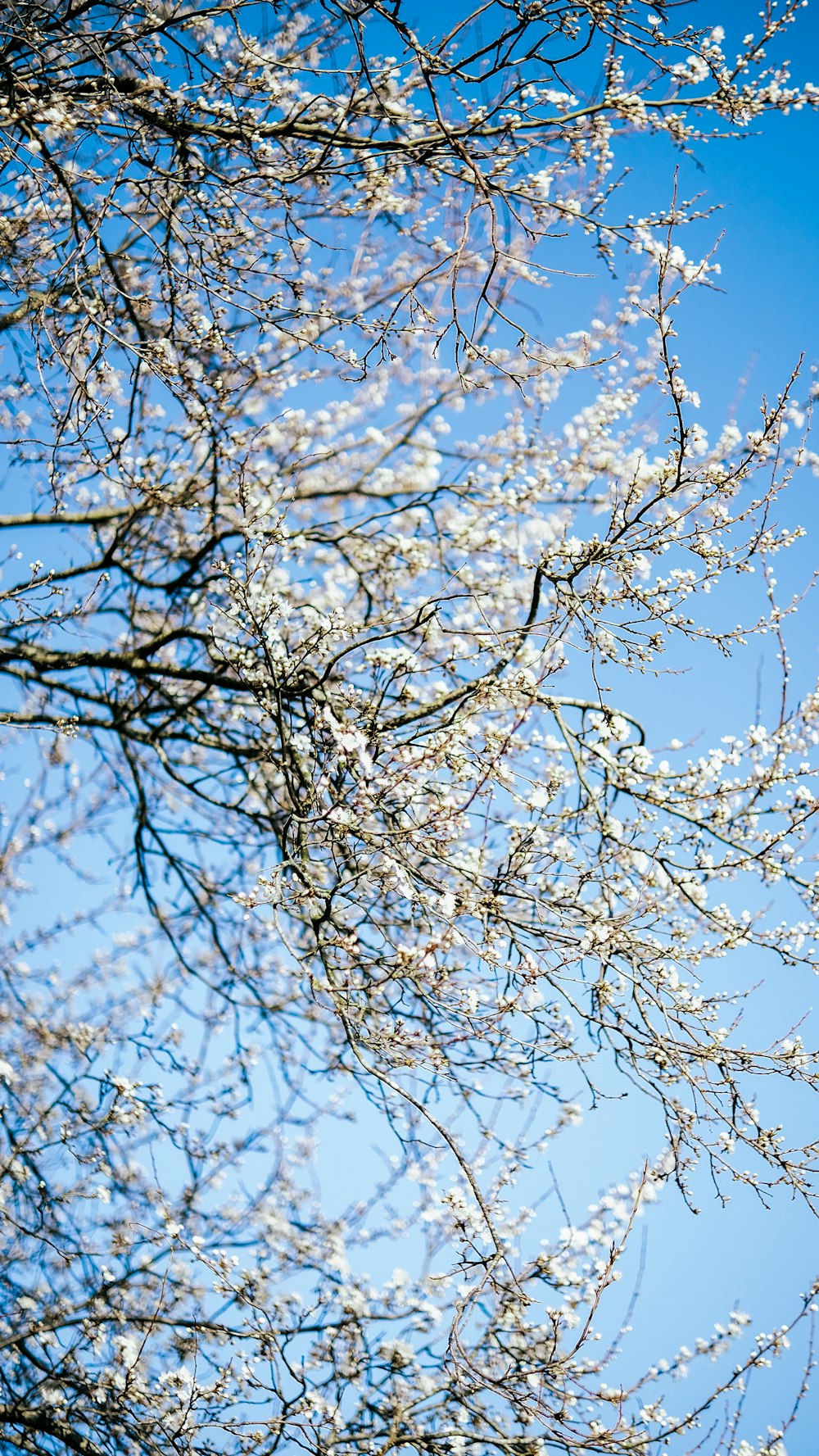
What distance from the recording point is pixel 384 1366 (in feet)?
13.5

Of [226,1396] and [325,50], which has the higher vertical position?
[325,50]

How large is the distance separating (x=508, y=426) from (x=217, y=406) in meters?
2.75

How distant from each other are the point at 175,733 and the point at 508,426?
3.12 metres

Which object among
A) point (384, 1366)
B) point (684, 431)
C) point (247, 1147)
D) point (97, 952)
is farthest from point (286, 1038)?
point (684, 431)

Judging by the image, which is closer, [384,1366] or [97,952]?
[384,1366]

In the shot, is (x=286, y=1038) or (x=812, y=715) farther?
(x=286, y=1038)

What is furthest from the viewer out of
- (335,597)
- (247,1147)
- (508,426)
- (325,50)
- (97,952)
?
(97,952)

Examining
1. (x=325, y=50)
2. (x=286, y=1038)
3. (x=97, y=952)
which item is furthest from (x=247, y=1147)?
(x=325, y=50)

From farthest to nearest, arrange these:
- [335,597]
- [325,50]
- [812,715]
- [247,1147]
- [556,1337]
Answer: [335,597], [247,1147], [812,715], [325,50], [556,1337]

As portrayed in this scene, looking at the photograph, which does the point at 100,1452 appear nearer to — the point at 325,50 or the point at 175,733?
the point at 175,733

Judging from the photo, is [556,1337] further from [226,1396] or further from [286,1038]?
[286,1038]

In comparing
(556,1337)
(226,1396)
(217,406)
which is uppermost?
(217,406)

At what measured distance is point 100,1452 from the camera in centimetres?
378

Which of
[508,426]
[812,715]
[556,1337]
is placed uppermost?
[508,426]
